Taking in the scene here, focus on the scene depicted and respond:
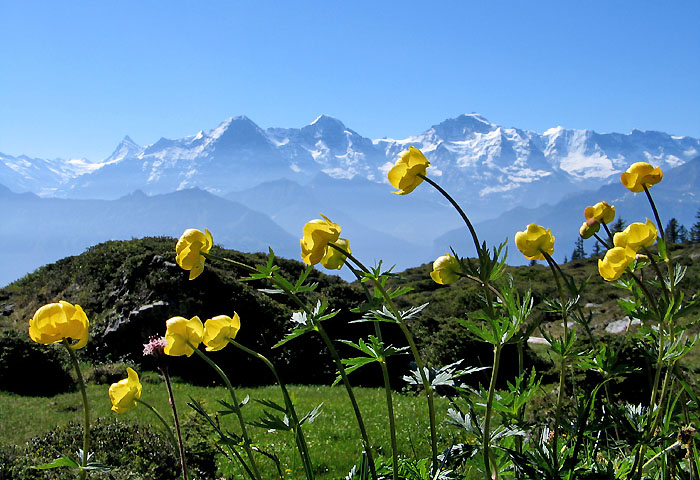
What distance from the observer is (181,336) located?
4.17 feet

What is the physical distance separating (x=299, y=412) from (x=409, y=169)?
19.5 feet

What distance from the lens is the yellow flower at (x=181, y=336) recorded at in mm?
1262

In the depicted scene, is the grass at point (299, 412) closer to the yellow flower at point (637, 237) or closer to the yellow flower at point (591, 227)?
the yellow flower at point (591, 227)

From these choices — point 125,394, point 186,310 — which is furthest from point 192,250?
point 186,310

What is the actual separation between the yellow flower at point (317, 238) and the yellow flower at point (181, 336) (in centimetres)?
35

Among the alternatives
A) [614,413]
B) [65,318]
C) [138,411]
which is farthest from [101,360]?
[614,413]

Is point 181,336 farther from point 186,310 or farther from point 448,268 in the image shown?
point 186,310

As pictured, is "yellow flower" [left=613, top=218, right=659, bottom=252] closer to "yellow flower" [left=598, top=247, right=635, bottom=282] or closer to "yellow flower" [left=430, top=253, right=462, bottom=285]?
"yellow flower" [left=598, top=247, right=635, bottom=282]

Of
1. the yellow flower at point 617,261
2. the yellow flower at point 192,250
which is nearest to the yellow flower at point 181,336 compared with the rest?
the yellow flower at point 192,250

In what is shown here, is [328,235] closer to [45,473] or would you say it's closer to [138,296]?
[45,473]

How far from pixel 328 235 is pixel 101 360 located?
10.5 m

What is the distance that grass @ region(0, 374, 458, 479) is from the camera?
16.9ft

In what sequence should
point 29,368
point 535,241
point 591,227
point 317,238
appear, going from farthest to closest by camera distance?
point 29,368 < point 591,227 < point 535,241 < point 317,238

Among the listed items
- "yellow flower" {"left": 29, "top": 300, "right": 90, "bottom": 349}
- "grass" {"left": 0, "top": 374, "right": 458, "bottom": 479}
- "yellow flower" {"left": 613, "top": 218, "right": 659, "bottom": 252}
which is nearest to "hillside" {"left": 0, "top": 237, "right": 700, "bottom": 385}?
"grass" {"left": 0, "top": 374, "right": 458, "bottom": 479}
